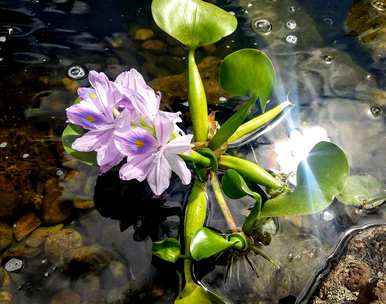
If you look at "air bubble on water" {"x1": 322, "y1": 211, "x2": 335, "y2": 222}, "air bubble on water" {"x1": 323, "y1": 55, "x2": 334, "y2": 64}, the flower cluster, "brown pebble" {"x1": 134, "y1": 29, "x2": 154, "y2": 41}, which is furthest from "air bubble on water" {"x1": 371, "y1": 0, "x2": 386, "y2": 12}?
the flower cluster

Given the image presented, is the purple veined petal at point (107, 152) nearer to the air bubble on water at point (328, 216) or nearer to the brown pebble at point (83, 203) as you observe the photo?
the brown pebble at point (83, 203)

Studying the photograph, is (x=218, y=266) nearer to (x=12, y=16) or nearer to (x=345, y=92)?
(x=345, y=92)

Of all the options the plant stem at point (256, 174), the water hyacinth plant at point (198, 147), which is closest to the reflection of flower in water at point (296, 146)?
the water hyacinth plant at point (198, 147)

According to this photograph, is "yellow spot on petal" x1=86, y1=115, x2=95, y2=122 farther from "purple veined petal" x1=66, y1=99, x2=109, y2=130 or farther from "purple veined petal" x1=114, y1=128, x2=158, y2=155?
"purple veined petal" x1=114, y1=128, x2=158, y2=155

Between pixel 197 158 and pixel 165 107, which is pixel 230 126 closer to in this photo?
pixel 197 158

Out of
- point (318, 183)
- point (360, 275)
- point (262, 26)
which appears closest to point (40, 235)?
point (318, 183)

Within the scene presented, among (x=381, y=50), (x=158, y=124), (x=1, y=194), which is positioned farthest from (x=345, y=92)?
(x=1, y=194)

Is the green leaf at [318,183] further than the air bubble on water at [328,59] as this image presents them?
No
